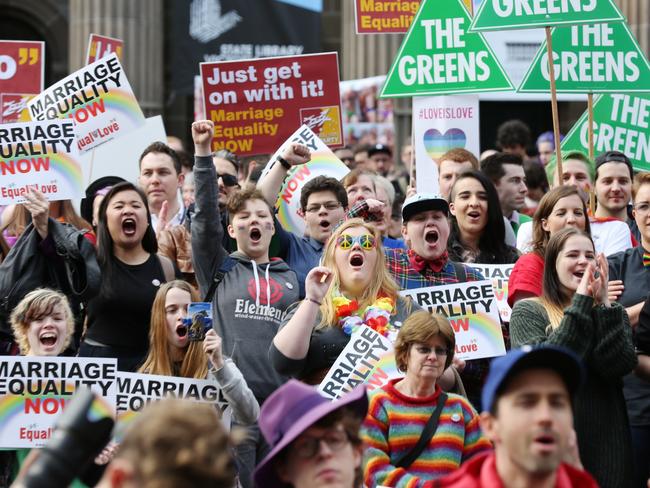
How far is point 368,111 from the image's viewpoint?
50.4 ft

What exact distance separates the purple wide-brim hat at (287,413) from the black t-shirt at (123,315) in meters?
3.01

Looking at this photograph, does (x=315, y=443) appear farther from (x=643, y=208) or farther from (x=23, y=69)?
(x=23, y=69)

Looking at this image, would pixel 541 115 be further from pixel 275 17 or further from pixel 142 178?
pixel 142 178

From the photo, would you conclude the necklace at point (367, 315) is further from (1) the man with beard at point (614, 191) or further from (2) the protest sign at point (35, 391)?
(1) the man with beard at point (614, 191)

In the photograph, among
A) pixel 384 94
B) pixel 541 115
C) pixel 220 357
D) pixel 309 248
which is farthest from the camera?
pixel 541 115

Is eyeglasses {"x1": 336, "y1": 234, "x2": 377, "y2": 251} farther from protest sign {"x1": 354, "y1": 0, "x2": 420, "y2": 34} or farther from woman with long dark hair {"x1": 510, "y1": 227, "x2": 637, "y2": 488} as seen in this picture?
protest sign {"x1": 354, "y1": 0, "x2": 420, "y2": 34}

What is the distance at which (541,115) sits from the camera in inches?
837

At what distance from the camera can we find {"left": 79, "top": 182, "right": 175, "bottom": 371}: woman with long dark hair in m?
7.27

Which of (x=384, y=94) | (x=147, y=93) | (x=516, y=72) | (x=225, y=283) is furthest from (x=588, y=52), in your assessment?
(x=147, y=93)

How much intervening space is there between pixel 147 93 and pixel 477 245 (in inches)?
504

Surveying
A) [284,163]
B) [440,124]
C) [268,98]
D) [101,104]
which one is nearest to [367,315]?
[284,163]

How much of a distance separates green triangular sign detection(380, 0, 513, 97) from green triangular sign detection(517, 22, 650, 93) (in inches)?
18.1

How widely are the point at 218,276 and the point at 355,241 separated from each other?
0.82 meters

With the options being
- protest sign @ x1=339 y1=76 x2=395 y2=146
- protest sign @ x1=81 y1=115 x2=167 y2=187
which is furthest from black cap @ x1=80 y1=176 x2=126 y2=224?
protest sign @ x1=339 y1=76 x2=395 y2=146
